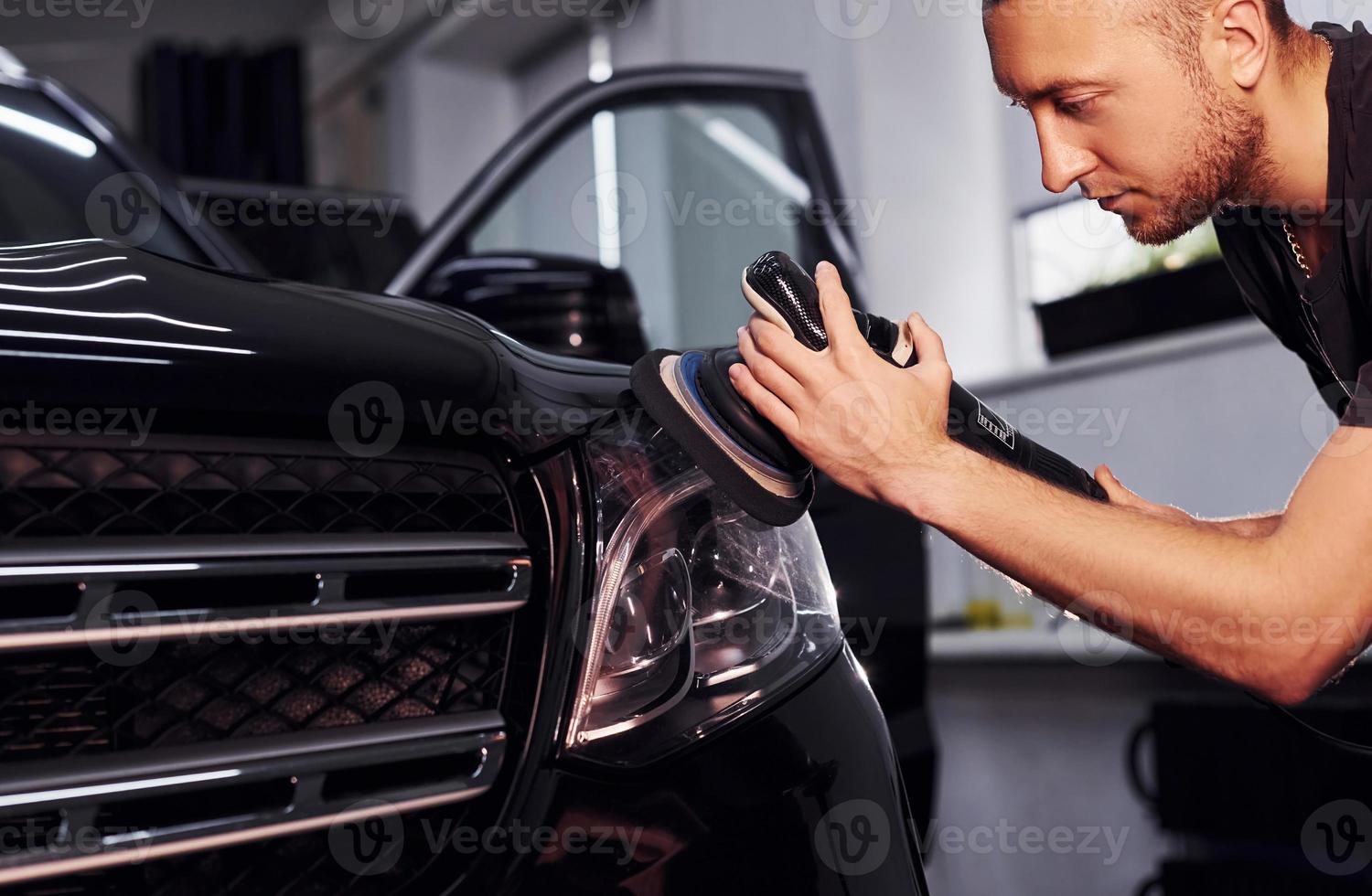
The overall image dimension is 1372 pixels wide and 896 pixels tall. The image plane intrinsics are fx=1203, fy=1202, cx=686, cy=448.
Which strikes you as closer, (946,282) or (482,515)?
(482,515)

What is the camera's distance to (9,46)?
707cm

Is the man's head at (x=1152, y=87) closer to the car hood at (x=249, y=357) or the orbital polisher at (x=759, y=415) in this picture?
the orbital polisher at (x=759, y=415)

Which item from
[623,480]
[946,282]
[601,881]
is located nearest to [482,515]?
[623,480]

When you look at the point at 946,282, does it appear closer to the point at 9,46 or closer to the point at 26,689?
→ the point at 26,689

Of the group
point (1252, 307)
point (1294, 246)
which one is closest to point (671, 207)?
point (1252, 307)

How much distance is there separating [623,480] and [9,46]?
7.70 metres

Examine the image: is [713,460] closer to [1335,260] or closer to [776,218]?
[1335,260]

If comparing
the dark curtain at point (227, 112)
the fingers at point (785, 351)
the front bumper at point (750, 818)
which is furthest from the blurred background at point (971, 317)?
the dark curtain at point (227, 112)

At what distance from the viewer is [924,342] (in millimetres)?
960

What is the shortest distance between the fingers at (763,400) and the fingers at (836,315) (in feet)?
0.21

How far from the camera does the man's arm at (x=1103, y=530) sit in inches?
33.8

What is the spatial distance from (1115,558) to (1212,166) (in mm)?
525

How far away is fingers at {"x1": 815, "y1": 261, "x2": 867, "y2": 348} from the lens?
2.98 ft

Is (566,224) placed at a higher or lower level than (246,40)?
lower
